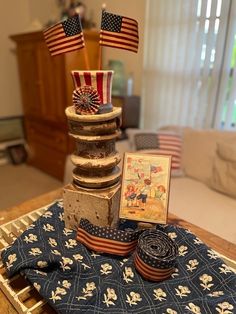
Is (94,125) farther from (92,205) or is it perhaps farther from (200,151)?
(200,151)

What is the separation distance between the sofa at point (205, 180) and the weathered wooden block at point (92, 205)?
65 centimetres

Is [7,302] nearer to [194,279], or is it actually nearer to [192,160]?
[194,279]

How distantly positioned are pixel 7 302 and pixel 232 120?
6.19 feet

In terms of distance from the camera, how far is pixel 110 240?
75cm

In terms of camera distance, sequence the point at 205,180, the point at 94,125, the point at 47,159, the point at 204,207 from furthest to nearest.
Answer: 1. the point at 47,159
2. the point at 205,180
3. the point at 204,207
4. the point at 94,125

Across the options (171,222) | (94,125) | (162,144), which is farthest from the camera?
(162,144)

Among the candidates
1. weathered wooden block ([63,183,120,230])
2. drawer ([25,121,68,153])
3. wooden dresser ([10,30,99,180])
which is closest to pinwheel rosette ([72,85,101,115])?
weathered wooden block ([63,183,120,230])

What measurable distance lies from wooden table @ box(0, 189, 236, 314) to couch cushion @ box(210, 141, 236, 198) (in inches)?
25.5

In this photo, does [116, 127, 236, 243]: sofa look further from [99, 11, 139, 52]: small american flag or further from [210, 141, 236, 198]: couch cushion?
[99, 11, 139, 52]: small american flag

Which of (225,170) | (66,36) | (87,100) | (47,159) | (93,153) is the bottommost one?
(47,159)

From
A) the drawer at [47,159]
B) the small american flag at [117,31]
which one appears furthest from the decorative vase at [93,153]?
the drawer at [47,159]

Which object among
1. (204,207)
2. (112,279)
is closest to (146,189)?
(112,279)

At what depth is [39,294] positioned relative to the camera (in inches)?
25.6

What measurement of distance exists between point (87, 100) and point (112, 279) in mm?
517
